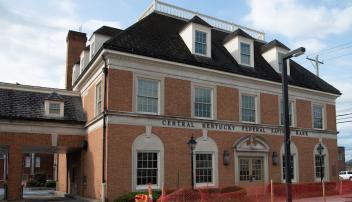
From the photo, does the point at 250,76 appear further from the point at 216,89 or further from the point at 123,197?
the point at 123,197

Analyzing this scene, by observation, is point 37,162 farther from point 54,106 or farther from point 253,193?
point 253,193

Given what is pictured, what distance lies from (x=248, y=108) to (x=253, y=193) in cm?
802

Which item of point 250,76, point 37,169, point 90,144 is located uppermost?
point 250,76

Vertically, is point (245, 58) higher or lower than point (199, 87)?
higher

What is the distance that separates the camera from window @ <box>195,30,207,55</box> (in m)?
24.8

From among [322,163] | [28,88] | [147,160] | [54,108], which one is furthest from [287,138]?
[322,163]

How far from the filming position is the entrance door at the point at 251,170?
24.9 meters

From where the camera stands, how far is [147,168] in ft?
69.4

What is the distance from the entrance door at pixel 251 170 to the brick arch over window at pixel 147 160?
588 centimetres

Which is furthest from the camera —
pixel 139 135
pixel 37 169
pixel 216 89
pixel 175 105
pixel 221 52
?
pixel 37 169

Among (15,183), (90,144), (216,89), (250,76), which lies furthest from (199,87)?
(15,183)

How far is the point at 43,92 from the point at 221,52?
11.8 meters

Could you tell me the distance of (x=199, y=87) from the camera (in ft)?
78.5

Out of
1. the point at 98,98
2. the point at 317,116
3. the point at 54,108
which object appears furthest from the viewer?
the point at 317,116
